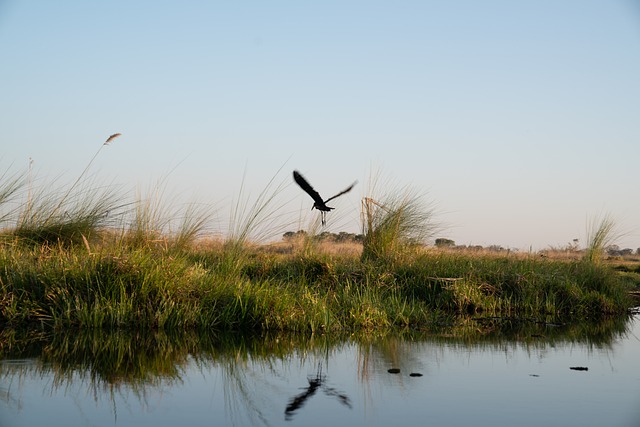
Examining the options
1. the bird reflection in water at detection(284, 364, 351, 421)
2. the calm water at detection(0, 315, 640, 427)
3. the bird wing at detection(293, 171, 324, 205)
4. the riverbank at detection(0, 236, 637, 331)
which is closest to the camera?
the calm water at detection(0, 315, 640, 427)

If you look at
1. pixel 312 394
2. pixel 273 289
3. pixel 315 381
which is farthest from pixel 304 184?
pixel 312 394

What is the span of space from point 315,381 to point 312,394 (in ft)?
1.41

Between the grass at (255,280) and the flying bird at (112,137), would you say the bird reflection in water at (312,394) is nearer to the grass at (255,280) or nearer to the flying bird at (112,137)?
the grass at (255,280)

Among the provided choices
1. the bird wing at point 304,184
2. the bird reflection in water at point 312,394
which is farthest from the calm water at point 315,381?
the bird wing at point 304,184

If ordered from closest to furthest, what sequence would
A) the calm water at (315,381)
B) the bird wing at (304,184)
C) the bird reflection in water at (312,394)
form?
the calm water at (315,381) → the bird reflection in water at (312,394) → the bird wing at (304,184)

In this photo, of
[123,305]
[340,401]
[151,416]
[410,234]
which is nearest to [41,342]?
[123,305]

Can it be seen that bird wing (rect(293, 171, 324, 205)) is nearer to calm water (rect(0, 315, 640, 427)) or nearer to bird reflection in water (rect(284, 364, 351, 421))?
calm water (rect(0, 315, 640, 427))

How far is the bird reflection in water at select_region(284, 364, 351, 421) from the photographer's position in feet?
14.7

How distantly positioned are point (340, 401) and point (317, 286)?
4716 mm

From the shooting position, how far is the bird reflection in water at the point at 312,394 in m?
4.49

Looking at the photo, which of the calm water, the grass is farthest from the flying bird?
the calm water

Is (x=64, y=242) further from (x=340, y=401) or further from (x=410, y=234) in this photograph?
(x=340, y=401)

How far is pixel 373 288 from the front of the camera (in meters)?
9.45

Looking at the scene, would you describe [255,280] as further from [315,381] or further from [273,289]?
[315,381]
